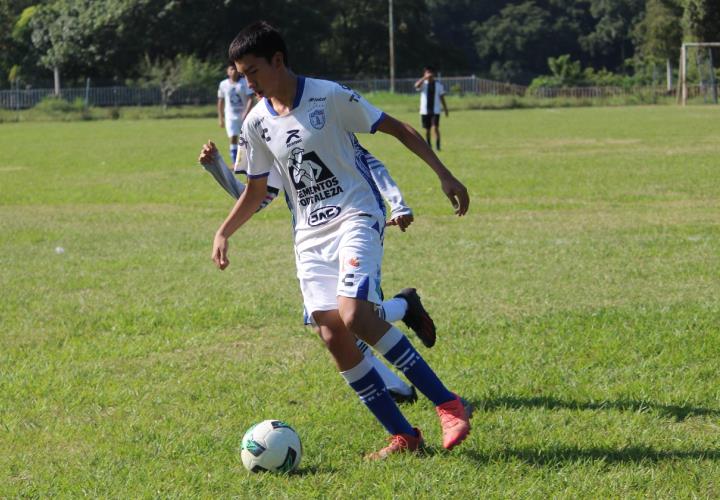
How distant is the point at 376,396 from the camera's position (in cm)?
442

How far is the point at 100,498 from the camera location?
159 inches

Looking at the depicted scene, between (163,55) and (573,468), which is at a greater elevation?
(163,55)

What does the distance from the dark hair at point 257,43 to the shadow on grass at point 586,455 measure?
1858 millimetres

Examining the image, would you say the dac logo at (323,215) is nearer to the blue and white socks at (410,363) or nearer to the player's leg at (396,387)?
the blue and white socks at (410,363)

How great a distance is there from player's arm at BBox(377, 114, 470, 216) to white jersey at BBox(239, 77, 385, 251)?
8 centimetres

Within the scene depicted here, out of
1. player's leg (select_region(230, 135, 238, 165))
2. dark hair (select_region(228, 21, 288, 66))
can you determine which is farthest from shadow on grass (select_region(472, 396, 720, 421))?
player's leg (select_region(230, 135, 238, 165))

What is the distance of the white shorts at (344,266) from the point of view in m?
4.25

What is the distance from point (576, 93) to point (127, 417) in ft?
186

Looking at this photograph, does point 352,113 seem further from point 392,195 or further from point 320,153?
point 392,195

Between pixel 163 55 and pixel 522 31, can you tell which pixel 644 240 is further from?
pixel 522 31

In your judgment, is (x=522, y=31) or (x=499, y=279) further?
(x=522, y=31)

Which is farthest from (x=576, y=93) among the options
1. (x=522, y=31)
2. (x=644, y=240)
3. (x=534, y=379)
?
(x=534, y=379)

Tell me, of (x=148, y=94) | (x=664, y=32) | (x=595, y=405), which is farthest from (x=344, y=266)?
(x=664, y=32)

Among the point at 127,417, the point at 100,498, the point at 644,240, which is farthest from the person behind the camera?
the point at 644,240
